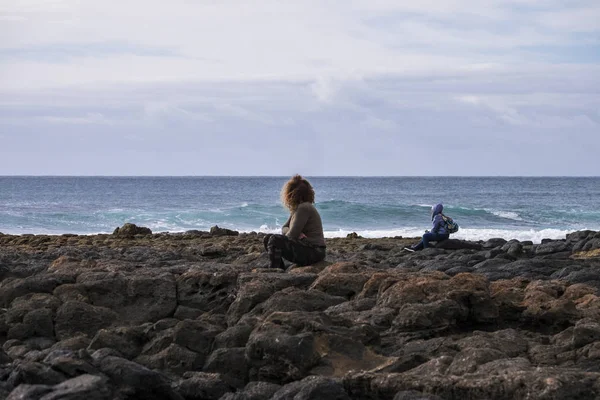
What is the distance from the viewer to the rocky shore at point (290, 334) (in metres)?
Answer: 7.22

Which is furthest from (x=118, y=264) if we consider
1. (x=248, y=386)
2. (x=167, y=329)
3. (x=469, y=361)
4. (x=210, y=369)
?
(x=469, y=361)

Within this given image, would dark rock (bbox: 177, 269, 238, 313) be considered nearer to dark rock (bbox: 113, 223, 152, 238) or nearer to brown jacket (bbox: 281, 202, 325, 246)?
brown jacket (bbox: 281, 202, 325, 246)

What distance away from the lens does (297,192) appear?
40.1 feet

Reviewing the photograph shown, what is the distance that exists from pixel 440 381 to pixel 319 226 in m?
5.59

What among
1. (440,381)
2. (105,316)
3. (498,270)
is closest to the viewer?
(440,381)

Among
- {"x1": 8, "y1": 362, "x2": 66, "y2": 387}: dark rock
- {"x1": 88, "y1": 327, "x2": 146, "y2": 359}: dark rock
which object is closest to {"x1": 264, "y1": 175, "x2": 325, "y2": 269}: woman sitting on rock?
{"x1": 88, "y1": 327, "x2": 146, "y2": 359}: dark rock

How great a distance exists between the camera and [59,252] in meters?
15.9

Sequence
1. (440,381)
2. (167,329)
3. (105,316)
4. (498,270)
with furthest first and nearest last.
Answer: (498,270), (105,316), (167,329), (440,381)

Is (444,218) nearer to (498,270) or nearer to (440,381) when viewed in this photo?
(498,270)

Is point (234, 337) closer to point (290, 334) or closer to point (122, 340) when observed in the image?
point (290, 334)

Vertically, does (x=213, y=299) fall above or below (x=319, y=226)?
below

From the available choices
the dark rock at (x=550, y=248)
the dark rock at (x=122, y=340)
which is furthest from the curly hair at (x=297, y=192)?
the dark rock at (x=550, y=248)

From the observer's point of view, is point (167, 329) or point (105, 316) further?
point (105, 316)

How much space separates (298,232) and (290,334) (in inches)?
157
